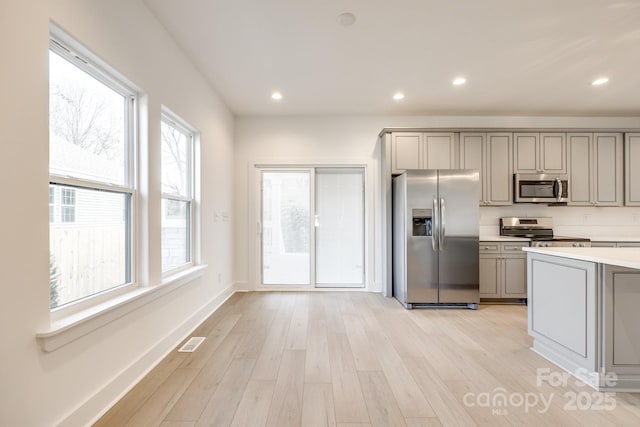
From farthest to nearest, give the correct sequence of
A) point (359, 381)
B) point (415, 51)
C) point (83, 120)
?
point (415, 51), point (359, 381), point (83, 120)

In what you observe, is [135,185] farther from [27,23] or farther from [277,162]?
[277,162]

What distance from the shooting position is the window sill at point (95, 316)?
54.4 inches

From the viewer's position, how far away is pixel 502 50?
2.81 metres

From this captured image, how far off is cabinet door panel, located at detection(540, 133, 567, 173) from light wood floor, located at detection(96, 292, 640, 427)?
99.5 inches

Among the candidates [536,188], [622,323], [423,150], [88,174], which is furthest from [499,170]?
[88,174]

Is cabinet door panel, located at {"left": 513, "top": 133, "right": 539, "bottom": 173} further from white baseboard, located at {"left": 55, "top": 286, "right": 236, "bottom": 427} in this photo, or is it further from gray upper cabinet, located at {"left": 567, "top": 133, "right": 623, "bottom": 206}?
white baseboard, located at {"left": 55, "top": 286, "right": 236, "bottom": 427}

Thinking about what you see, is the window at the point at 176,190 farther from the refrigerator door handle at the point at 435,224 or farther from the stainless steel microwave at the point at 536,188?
the stainless steel microwave at the point at 536,188

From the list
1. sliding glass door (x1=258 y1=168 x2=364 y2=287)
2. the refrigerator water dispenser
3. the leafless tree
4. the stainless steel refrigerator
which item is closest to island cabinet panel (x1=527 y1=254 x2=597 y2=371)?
the stainless steel refrigerator

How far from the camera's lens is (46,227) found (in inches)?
55.4

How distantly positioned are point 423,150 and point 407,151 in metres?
0.24

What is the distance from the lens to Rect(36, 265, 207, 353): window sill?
1382 millimetres

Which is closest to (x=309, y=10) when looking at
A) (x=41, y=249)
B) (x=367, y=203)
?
(x=41, y=249)

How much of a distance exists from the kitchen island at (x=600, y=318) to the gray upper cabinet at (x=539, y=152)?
2.41m

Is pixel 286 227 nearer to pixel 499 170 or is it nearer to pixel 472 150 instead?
pixel 472 150
